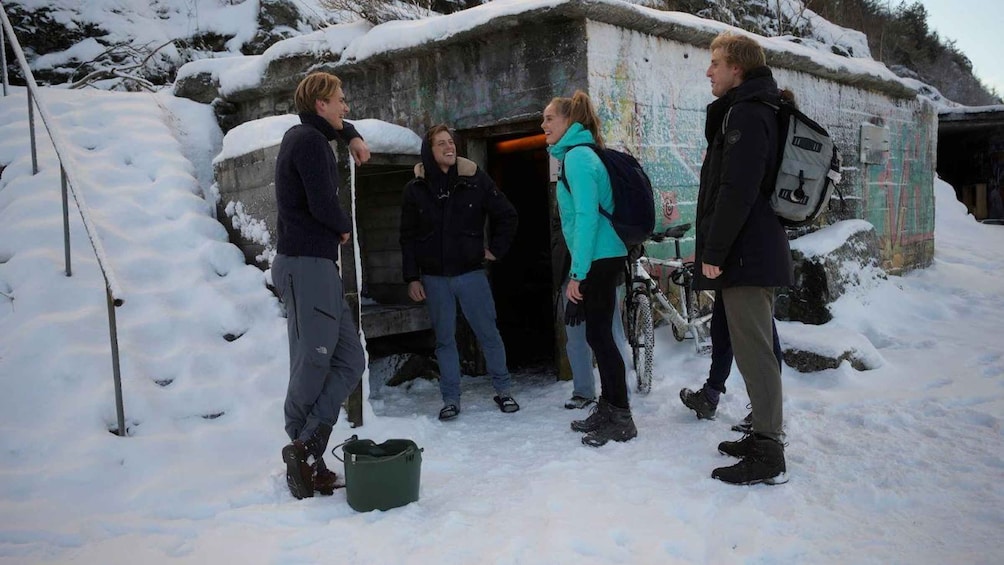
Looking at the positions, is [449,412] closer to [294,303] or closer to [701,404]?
[701,404]

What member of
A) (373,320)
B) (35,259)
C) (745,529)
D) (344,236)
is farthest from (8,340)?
(745,529)

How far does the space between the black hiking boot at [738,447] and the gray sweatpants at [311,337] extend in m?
2.05

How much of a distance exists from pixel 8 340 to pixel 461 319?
140 inches

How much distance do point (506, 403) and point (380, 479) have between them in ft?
6.79

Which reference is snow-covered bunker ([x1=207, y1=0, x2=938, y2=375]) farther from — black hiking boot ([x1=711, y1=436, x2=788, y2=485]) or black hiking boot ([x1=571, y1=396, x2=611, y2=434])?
black hiking boot ([x1=711, y1=436, x2=788, y2=485])

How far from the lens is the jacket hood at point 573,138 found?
4.11 m

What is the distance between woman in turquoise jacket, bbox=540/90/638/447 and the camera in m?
3.95

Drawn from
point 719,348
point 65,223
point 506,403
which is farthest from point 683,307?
point 65,223

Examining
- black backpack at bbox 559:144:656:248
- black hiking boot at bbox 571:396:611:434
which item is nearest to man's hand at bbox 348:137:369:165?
black backpack at bbox 559:144:656:248

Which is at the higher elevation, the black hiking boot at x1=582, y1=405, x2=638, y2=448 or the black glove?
the black glove

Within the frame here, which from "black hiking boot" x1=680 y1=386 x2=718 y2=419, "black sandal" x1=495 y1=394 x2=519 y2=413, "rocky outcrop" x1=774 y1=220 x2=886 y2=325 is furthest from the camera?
"rocky outcrop" x1=774 y1=220 x2=886 y2=325

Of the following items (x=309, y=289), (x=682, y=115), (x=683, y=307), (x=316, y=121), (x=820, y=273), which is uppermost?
(x=682, y=115)

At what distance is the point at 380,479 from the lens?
10.3 feet

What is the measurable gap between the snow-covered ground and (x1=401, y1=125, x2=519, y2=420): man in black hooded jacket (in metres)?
0.43
